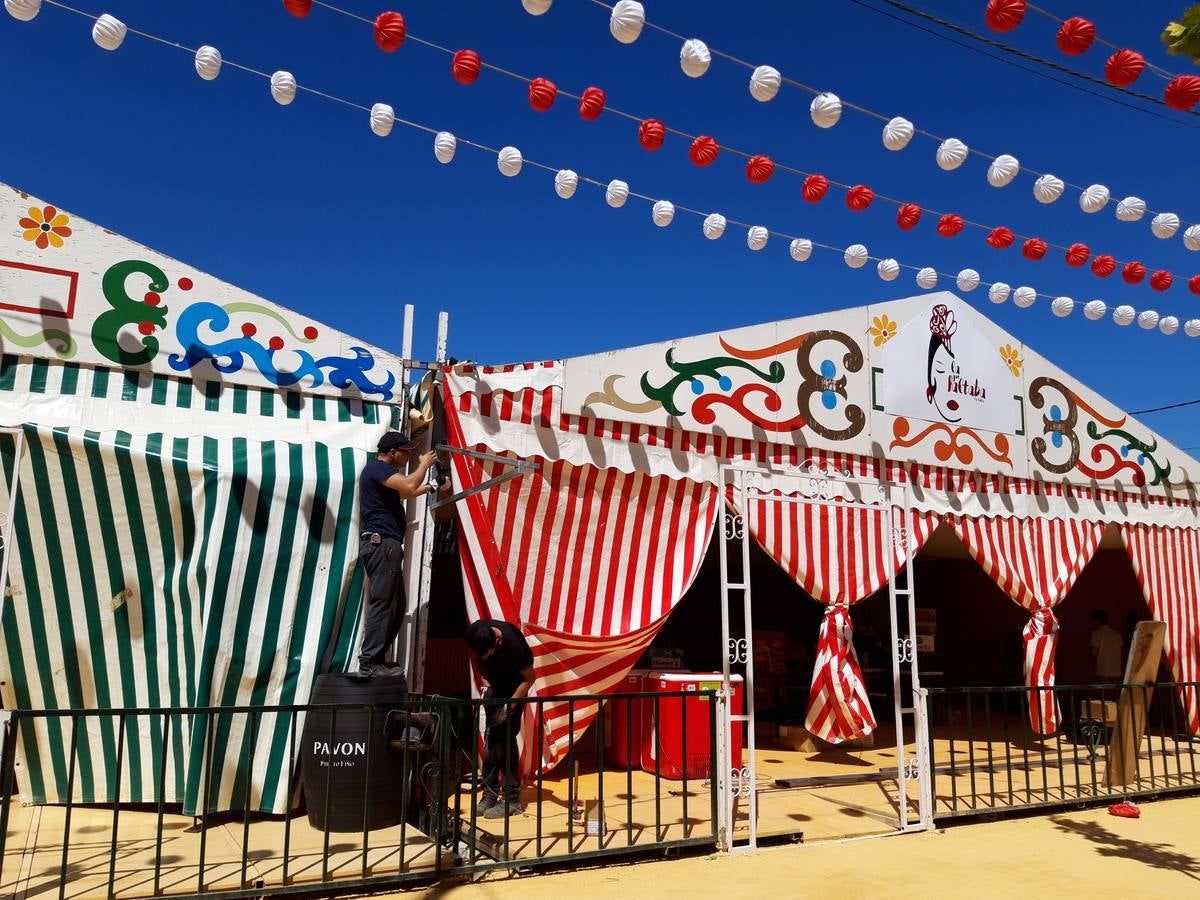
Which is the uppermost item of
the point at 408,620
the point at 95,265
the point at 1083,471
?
the point at 95,265

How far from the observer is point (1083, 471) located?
9938 millimetres

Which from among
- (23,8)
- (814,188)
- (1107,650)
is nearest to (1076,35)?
(814,188)

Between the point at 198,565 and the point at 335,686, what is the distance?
1.24 meters

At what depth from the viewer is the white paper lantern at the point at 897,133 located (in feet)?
20.2

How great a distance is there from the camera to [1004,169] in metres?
Answer: 6.46

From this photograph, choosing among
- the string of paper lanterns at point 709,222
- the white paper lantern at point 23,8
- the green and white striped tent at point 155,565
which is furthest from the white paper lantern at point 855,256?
the white paper lantern at point 23,8

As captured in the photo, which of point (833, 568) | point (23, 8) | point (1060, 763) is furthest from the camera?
point (833, 568)

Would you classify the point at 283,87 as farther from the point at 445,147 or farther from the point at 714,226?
the point at 714,226

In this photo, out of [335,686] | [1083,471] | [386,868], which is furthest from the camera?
[1083,471]

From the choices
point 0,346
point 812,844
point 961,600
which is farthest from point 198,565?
point 961,600

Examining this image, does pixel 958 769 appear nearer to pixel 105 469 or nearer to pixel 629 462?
pixel 629 462

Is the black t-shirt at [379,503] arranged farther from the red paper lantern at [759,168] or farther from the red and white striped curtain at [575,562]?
the red paper lantern at [759,168]

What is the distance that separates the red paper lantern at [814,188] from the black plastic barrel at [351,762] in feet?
14.5

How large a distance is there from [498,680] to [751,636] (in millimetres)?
2121
